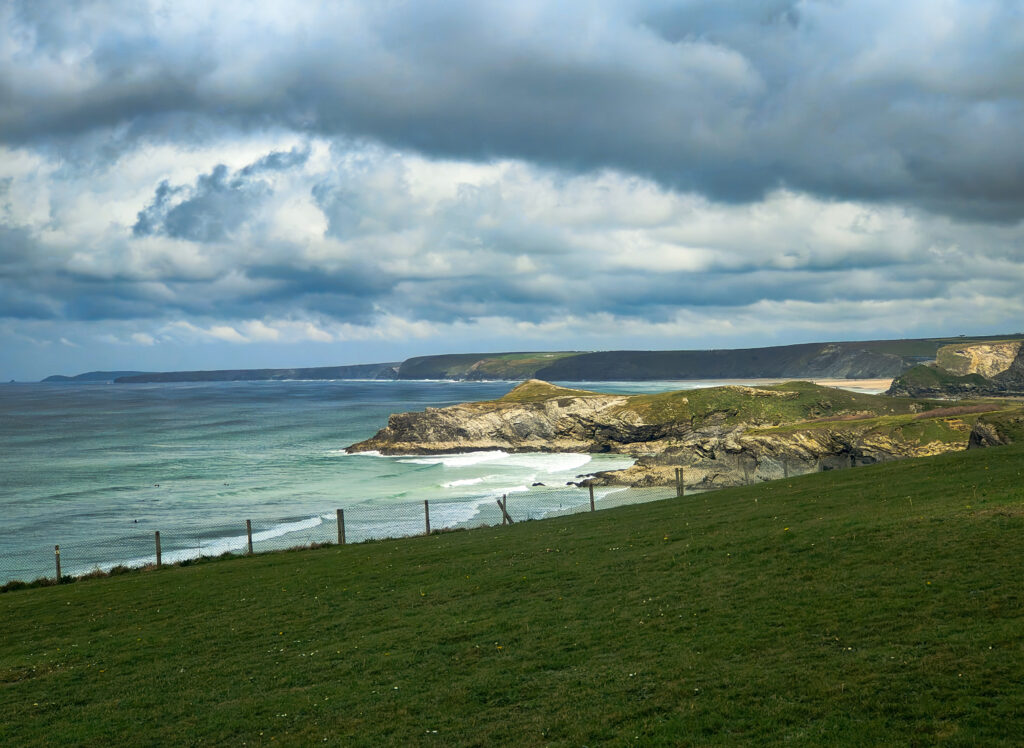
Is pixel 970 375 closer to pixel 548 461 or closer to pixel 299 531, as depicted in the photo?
pixel 548 461

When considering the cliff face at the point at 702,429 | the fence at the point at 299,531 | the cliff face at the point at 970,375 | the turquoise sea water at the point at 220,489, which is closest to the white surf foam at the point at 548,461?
the turquoise sea water at the point at 220,489

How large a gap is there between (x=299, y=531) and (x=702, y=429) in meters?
58.4

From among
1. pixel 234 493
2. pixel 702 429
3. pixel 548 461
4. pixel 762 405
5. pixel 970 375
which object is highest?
pixel 762 405

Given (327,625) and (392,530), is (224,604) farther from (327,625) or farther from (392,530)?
(392,530)

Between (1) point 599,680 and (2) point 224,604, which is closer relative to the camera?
(1) point 599,680

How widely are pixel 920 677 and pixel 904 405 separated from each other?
87014mm

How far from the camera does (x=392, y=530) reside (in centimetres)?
4206

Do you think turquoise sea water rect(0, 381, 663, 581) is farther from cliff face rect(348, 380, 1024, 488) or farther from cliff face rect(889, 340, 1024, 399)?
cliff face rect(889, 340, 1024, 399)


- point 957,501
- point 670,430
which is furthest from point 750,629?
point 670,430

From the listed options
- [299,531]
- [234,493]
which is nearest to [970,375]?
[234,493]

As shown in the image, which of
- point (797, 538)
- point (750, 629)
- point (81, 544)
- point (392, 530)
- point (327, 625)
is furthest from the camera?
point (81, 544)

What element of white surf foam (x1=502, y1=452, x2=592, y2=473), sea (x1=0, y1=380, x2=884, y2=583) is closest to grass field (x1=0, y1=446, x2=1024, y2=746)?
sea (x1=0, y1=380, x2=884, y2=583)

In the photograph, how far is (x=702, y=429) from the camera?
92188 mm

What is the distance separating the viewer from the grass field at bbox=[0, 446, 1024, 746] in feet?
31.9
